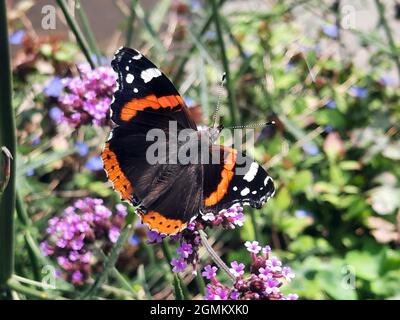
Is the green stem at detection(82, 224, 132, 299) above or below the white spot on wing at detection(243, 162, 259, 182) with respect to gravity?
below

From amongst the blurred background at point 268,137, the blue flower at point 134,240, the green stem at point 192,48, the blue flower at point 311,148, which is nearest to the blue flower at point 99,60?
the blurred background at point 268,137

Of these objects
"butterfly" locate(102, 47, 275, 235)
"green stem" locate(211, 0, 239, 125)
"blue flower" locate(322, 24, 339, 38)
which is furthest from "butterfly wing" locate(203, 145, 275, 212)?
"blue flower" locate(322, 24, 339, 38)

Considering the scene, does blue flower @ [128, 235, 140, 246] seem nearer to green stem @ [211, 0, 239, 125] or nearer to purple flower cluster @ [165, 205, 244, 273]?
green stem @ [211, 0, 239, 125]

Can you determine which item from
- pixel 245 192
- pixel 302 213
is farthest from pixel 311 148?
pixel 245 192

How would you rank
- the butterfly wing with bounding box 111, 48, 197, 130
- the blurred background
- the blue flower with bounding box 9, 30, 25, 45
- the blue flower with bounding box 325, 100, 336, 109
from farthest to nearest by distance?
the blue flower with bounding box 325, 100, 336, 109 < the blue flower with bounding box 9, 30, 25, 45 < the blurred background < the butterfly wing with bounding box 111, 48, 197, 130

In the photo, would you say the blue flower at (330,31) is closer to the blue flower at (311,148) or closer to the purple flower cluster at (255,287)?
the blue flower at (311,148)

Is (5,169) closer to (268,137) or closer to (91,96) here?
(91,96)
